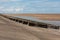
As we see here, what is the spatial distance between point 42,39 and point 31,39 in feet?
2.94

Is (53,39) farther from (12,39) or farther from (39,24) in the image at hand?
(39,24)

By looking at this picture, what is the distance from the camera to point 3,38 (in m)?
9.82

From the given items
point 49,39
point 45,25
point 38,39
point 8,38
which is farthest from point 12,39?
point 45,25

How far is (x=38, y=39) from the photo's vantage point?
436 inches

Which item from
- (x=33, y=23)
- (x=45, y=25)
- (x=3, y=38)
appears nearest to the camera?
(x=3, y=38)

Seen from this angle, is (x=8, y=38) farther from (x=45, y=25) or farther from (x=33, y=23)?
(x=33, y=23)

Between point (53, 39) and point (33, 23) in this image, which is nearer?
point (53, 39)

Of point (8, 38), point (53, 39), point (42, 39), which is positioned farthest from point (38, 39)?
point (8, 38)

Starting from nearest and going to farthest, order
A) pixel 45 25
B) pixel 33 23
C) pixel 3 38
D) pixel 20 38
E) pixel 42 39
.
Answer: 1. pixel 3 38
2. pixel 20 38
3. pixel 42 39
4. pixel 45 25
5. pixel 33 23

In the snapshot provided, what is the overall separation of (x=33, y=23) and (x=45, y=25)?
8.01 ft

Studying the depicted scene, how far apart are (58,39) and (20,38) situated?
243 cm

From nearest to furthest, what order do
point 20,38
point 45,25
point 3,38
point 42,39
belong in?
1. point 3,38
2. point 20,38
3. point 42,39
4. point 45,25

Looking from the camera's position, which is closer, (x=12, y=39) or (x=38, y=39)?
(x=12, y=39)

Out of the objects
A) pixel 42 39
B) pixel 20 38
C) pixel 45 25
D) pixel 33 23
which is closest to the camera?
pixel 20 38
